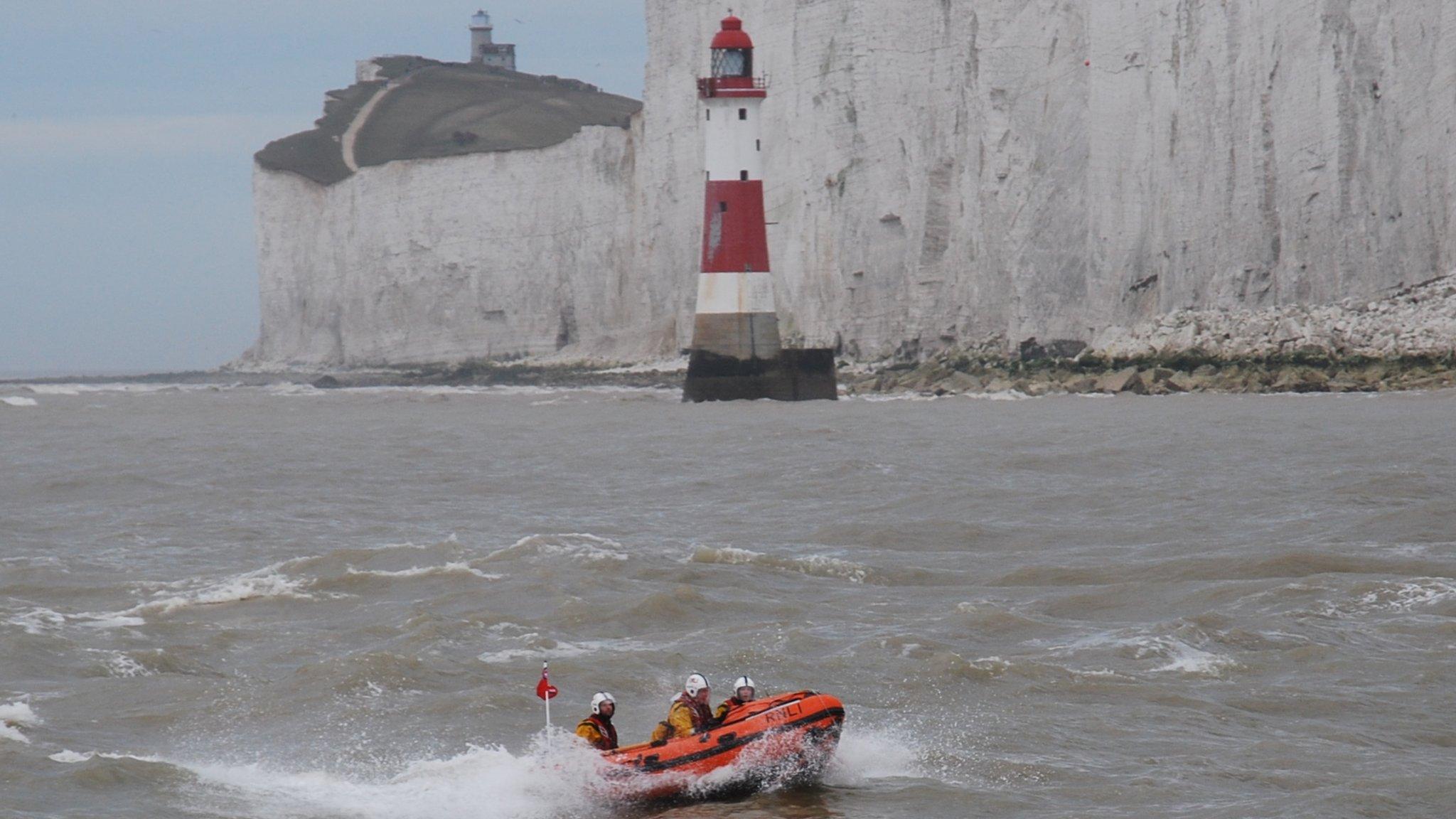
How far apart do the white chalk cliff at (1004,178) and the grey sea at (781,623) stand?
12470mm

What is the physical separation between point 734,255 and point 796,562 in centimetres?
2233

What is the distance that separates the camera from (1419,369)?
3297cm

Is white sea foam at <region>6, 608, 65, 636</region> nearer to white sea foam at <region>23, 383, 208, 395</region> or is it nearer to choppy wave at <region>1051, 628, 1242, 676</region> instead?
choppy wave at <region>1051, 628, 1242, 676</region>

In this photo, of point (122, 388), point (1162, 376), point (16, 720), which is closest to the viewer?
point (16, 720)

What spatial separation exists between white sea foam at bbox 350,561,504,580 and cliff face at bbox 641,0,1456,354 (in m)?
25.3

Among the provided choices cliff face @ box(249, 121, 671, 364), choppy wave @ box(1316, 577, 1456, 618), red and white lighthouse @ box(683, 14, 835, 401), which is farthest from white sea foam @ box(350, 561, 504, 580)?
cliff face @ box(249, 121, 671, 364)

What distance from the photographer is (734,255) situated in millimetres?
37812

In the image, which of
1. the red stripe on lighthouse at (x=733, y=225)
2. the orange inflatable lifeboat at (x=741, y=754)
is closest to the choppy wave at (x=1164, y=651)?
the orange inflatable lifeboat at (x=741, y=754)

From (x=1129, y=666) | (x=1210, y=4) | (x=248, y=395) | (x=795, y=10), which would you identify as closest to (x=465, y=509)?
(x=1129, y=666)

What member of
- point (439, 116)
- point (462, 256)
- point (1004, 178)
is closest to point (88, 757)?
point (1004, 178)

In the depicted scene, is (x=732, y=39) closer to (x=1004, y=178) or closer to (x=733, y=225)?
(x=733, y=225)

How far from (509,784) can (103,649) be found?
14.6 ft

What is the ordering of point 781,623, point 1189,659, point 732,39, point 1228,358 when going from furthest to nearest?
point 732,39, point 1228,358, point 781,623, point 1189,659

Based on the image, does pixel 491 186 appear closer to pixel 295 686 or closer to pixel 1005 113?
pixel 1005 113
